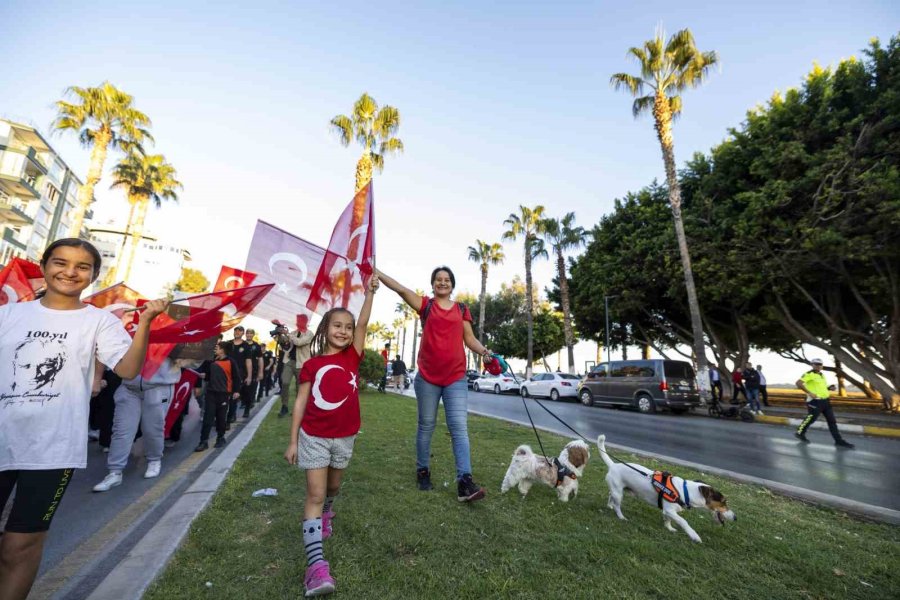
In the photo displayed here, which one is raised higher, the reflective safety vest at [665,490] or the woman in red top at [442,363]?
the woman in red top at [442,363]

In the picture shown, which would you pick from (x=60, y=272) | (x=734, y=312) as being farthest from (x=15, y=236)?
(x=734, y=312)

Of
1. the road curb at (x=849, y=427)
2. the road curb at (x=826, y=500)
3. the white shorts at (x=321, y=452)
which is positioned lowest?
the road curb at (x=826, y=500)

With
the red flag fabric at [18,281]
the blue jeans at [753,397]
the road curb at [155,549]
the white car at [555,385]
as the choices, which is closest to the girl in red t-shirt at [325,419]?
the road curb at [155,549]

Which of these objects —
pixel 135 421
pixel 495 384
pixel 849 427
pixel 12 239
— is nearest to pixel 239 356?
pixel 135 421

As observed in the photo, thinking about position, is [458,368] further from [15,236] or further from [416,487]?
[15,236]

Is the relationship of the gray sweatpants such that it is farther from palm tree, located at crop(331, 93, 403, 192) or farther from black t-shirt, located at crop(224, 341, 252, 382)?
palm tree, located at crop(331, 93, 403, 192)

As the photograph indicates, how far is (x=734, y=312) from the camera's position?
877 inches

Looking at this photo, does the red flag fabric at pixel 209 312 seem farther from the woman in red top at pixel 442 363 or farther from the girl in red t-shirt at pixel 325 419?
the girl in red t-shirt at pixel 325 419

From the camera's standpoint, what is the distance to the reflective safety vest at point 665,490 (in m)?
3.42

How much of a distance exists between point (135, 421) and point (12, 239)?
44707 mm

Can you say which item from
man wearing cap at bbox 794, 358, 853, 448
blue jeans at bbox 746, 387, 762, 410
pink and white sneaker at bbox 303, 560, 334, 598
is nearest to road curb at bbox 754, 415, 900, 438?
blue jeans at bbox 746, 387, 762, 410

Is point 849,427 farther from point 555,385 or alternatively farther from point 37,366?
point 37,366

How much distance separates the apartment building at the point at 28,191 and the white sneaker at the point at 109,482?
43.4 m

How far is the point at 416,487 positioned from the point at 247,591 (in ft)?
7.11
